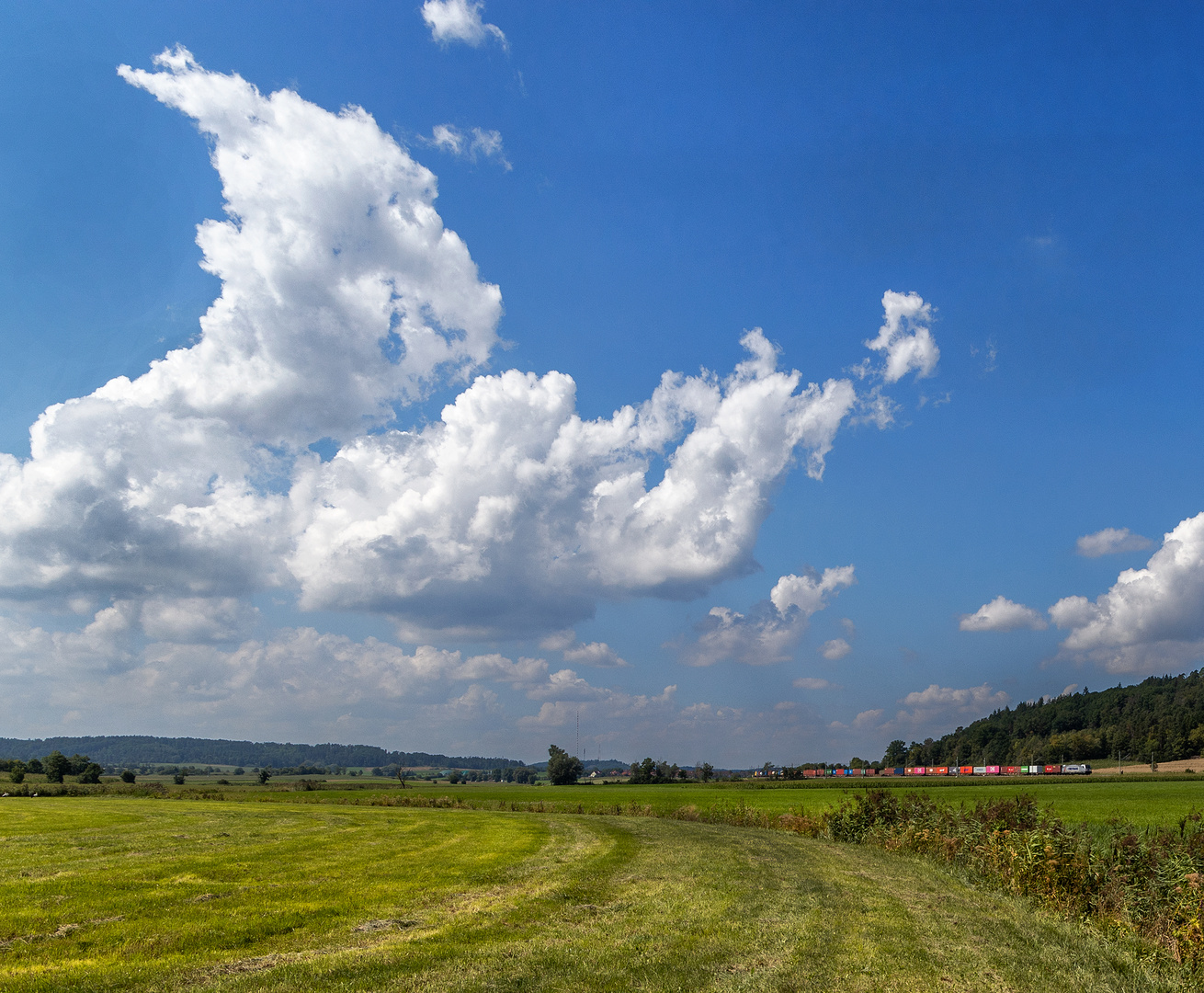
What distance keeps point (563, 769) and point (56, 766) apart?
104 m

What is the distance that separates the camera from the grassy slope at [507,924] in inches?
490

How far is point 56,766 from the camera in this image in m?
148

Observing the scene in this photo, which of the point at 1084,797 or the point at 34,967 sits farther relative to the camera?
the point at 1084,797

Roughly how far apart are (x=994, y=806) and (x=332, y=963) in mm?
26110

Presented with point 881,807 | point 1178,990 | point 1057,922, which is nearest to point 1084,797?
point 881,807

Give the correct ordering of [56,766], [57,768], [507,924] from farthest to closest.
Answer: [56,766] → [57,768] → [507,924]

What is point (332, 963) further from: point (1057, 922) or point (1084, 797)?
Answer: point (1084, 797)

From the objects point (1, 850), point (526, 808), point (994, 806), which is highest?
point (994, 806)

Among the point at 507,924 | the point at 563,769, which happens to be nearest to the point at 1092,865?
the point at 507,924

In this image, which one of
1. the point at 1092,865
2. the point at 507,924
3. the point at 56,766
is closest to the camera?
the point at 507,924

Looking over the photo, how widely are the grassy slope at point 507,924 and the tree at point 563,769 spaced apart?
5727 inches

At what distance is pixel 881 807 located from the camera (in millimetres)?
37594

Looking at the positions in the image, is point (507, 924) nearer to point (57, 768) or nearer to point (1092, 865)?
point (1092, 865)

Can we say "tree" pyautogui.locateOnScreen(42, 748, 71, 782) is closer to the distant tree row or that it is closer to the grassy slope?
the distant tree row
